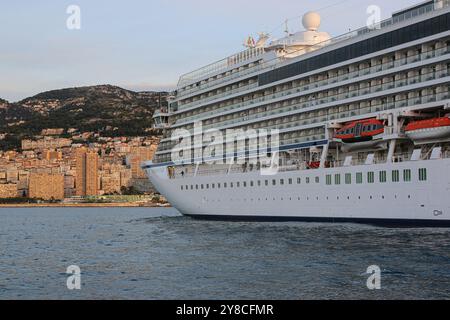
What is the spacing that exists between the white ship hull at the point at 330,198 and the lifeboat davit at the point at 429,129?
1.22m

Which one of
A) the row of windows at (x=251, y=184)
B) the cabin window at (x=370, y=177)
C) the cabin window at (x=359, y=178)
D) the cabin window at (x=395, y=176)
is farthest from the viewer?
the row of windows at (x=251, y=184)

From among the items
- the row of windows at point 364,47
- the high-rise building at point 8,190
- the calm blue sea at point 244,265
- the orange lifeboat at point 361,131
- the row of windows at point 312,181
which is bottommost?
the calm blue sea at point 244,265

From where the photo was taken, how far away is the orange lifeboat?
31078 mm

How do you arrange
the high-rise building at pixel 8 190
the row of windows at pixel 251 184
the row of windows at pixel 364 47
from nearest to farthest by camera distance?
1. the row of windows at pixel 364 47
2. the row of windows at pixel 251 184
3. the high-rise building at pixel 8 190

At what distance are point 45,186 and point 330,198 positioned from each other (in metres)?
138

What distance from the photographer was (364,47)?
3291cm

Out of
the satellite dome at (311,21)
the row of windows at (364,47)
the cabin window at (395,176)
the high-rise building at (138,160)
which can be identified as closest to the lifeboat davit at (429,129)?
the cabin window at (395,176)

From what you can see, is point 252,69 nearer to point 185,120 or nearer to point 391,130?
point 185,120

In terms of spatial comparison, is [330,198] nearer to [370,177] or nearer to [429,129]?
[370,177]

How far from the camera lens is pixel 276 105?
39.5 metres

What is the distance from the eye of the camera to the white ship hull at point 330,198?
27.3m

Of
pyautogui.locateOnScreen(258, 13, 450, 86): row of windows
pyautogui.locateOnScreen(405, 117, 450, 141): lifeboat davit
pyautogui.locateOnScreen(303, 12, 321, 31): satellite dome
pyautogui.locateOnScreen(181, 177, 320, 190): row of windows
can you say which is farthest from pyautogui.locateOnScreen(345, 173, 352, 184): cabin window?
pyautogui.locateOnScreen(303, 12, 321, 31): satellite dome

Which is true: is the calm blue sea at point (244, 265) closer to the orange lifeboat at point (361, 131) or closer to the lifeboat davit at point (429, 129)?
the lifeboat davit at point (429, 129)

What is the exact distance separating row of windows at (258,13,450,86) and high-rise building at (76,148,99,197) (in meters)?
129
